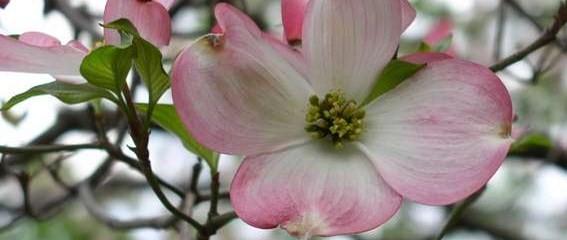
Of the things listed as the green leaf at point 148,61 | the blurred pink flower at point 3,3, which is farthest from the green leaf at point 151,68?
the blurred pink flower at point 3,3

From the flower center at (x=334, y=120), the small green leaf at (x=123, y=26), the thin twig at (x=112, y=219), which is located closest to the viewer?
the small green leaf at (x=123, y=26)

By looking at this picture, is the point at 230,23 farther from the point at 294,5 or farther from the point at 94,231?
the point at 94,231

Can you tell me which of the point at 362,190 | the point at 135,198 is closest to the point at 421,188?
the point at 362,190

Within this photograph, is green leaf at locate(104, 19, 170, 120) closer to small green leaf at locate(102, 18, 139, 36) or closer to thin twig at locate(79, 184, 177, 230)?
small green leaf at locate(102, 18, 139, 36)

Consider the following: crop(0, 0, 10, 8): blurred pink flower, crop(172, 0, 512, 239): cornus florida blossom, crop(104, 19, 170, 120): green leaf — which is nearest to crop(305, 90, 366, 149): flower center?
crop(172, 0, 512, 239): cornus florida blossom

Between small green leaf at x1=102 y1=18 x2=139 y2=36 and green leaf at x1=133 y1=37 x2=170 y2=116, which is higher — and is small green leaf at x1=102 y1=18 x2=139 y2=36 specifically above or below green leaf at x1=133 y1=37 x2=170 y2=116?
above

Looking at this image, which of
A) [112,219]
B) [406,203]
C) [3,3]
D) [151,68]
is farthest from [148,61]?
[406,203]

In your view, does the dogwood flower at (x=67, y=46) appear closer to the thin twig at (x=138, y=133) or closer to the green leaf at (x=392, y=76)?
the thin twig at (x=138, y=133)

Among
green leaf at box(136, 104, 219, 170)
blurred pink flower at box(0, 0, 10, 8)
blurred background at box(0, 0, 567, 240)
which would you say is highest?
blurred pink flower at box(0, 0, 10, 8)

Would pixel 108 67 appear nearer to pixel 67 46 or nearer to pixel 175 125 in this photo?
pixel 67 46
